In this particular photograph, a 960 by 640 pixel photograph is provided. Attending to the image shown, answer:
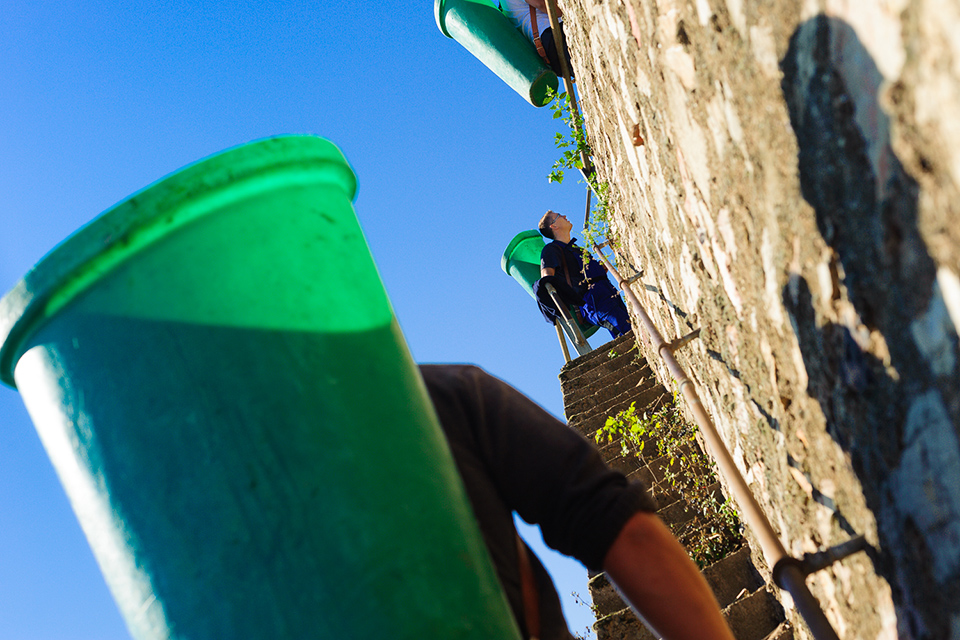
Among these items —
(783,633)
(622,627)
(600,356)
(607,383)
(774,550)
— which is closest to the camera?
→ (774,550)

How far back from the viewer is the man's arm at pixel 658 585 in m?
0.99

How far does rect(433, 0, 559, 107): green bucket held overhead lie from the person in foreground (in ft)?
15.5

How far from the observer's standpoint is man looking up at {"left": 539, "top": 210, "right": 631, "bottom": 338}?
568 cm

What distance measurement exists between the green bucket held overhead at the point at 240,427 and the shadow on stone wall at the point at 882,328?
1.69 feet

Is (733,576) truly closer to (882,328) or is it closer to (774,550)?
(774,550)

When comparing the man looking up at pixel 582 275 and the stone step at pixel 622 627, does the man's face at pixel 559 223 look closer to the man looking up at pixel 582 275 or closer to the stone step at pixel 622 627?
the man looking up at pixel 582 275

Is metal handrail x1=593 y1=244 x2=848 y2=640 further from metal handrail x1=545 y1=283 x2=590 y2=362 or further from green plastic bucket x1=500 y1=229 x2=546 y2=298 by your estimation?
green plastic bucket x1=500 y1=229 x2=546 y2=298

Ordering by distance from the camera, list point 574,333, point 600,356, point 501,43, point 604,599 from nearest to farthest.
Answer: point 604,599
point 501,43
point 600,356
point 574,333

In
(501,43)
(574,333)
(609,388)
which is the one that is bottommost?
(609,388)

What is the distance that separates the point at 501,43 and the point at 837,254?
16.4 ft

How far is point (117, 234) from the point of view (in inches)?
32.4

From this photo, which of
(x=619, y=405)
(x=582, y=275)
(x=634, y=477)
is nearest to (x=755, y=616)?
(x=634, y=477)

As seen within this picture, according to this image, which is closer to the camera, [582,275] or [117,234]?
[117,234]

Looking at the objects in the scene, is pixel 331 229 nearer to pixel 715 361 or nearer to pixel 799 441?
pixel 799 441
